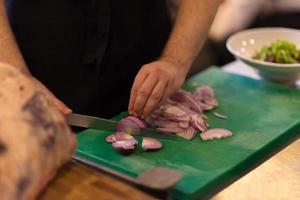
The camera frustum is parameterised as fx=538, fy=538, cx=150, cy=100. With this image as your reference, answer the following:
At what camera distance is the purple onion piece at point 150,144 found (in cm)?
100

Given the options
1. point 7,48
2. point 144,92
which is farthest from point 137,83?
point 7,48

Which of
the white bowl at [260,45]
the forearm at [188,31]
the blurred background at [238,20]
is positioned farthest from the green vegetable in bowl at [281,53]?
the blurred background at [238,20]

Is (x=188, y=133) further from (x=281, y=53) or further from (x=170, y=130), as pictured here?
(x=281, y=53)

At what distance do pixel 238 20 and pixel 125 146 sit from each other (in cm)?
195

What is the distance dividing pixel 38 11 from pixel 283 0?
6.68 feet

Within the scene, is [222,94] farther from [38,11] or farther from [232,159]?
[38,11]

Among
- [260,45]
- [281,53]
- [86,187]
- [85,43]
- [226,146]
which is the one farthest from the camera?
[260,45]

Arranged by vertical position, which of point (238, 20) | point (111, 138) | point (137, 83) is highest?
point (137, 83)

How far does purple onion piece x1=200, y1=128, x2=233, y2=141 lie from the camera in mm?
1056

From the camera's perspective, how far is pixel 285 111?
46.3 inches

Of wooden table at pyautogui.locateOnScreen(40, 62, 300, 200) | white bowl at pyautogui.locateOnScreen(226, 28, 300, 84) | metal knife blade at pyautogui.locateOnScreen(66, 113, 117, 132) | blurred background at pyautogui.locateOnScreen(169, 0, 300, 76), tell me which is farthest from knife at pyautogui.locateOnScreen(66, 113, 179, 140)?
blurred background at pyautogui.locateOnScreen(169, 0, 300, 76)

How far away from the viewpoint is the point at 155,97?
3.48 feet

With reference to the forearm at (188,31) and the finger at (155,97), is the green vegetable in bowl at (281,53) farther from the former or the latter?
the finger at (155,97)

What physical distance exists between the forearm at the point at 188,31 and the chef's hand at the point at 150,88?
0.24 ft
